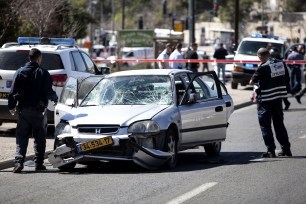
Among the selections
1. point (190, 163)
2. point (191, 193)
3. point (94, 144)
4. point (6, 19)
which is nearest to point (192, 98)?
point (190, 163)

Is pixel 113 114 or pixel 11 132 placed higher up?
pixel 113 114

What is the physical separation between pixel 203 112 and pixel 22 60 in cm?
547

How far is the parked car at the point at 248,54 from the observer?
3318 centimetres

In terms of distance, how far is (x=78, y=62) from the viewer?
19.2m

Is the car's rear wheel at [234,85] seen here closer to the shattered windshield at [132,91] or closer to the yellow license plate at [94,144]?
the shattered windshield at [132,91]

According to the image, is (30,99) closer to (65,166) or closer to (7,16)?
(65,166)

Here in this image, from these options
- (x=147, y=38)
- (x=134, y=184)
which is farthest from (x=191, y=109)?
(x=147, y=38)

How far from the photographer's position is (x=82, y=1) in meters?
54.8

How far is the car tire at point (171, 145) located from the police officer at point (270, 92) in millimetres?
1932

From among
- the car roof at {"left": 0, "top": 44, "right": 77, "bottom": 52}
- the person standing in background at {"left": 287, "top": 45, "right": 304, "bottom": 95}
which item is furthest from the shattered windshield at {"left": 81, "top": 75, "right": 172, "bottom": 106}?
the person standing in background at {"left": 287, "top": 45, "right": 304, "bottom": 95}

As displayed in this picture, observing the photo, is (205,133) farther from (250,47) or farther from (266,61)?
(250,47)

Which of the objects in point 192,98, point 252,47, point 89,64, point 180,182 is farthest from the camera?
point 252,47

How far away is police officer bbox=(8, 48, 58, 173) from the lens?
1307cm

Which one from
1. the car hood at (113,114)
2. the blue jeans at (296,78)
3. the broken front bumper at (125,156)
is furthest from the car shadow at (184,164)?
the blue jeans at (296,78)
